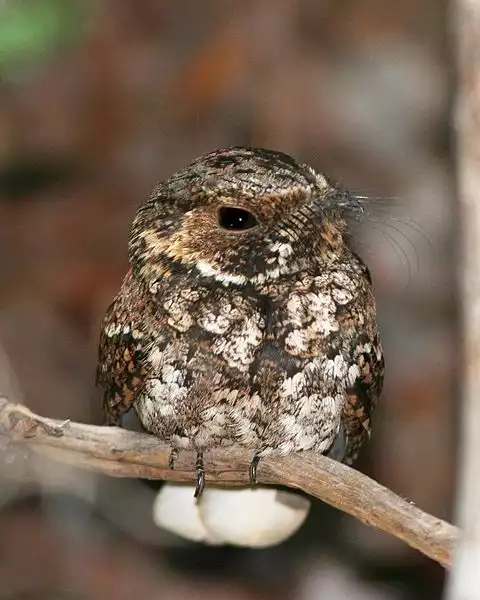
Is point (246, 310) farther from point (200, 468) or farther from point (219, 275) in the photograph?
point (200, 468)

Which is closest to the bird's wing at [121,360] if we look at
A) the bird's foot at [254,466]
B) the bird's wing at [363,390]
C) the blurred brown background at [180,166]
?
the bird's foot at [254,466]

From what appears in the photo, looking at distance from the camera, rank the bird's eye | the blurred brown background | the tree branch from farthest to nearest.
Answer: the blurred brown background, the bird's eye, the tree branch

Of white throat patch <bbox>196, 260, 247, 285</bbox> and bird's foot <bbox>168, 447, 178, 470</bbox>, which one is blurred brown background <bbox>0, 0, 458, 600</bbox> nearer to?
bird's foot <bbox>168, 447, 178, 470</bbox>

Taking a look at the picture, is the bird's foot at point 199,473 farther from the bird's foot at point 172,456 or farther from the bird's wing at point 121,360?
the bird's wing at point 121,360

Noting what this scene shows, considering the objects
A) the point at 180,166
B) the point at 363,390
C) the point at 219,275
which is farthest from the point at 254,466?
the point at 180,166

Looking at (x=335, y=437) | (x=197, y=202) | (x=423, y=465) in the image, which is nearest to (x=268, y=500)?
(x=335, y=437)

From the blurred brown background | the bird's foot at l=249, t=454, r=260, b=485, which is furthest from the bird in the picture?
the blurred brown background

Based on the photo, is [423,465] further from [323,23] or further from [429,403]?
[323,23]
